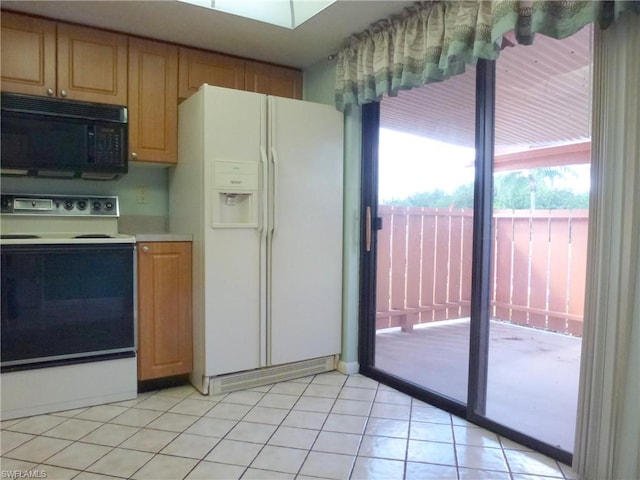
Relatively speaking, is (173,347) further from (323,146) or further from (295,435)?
(323,146)

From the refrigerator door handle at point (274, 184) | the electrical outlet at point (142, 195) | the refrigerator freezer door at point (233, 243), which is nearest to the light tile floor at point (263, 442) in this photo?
the refrigerator freezer door at point (233, 243)

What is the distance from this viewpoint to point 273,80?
3094mm

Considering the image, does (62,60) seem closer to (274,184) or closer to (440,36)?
(274,184)

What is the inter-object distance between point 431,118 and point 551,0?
38.6 inches

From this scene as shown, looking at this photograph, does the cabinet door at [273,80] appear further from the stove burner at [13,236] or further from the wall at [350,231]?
the stove burner at [13,236]

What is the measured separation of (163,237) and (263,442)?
1.27 meters

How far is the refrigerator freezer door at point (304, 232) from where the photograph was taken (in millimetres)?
2662

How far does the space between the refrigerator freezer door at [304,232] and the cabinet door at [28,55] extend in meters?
1.22

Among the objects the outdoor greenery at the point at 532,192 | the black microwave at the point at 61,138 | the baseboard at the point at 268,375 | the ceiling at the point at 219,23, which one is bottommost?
the baseboard at the point at 268,375

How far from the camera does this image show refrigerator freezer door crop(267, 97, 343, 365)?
8.73ft

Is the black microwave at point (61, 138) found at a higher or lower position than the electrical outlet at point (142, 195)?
higher

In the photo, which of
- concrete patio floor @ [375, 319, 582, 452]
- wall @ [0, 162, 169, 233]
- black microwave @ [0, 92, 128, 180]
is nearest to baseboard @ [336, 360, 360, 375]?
concrete patio floor @ [375, 319, 582, 452]

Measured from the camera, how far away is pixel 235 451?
6.19 feet

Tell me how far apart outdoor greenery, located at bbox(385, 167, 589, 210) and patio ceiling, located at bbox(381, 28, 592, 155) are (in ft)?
0.41
